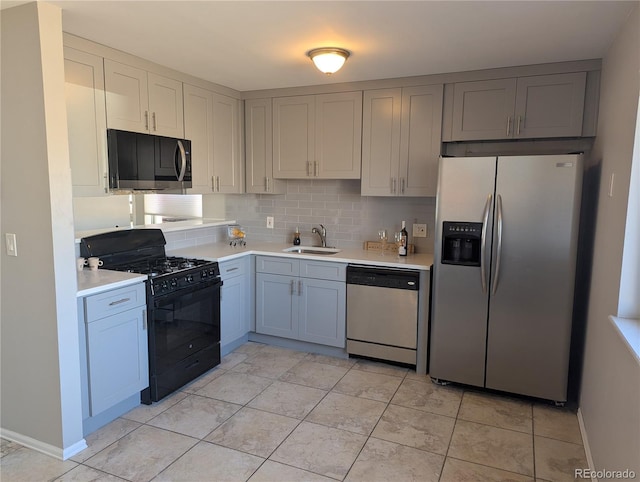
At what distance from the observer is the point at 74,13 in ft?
7.59

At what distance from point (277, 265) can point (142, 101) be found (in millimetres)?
1701

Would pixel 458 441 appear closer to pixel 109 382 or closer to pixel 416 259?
pixel 416 259

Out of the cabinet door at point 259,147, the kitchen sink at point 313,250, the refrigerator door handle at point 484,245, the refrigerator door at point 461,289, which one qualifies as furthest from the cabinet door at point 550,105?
the cabinet door at point 259,147

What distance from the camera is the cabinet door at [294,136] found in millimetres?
3980

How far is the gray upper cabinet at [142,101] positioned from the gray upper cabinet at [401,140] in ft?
5.18

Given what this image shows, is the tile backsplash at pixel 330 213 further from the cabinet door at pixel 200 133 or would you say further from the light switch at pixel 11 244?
the light switch at pixel 11 244

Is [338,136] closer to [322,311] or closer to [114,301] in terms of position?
[322,311]

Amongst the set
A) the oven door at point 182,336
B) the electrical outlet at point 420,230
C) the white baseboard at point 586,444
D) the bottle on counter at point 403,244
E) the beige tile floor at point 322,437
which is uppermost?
the electrical outlet at point 420,230

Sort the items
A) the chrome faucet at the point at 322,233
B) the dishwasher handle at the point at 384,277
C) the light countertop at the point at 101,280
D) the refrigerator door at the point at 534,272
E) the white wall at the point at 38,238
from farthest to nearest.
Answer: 1. the chrome faucet at the point at 322,233
2. the dishwasher handle at the point at 384,277
3. the refrigerator door at the point at 534,272
4. the light countertop at the point at 101,280
5. the white wall at the point at 38,238

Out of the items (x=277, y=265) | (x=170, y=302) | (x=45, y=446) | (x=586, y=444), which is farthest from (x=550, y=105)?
(x=45, y=446)

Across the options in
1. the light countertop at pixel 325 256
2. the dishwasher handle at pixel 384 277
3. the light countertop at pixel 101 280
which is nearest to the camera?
the light countertop at pixel 101 280

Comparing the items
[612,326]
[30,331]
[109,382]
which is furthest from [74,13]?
[612,326]

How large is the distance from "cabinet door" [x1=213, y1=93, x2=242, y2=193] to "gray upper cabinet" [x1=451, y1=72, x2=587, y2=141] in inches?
79.4

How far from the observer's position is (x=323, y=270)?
370cm
